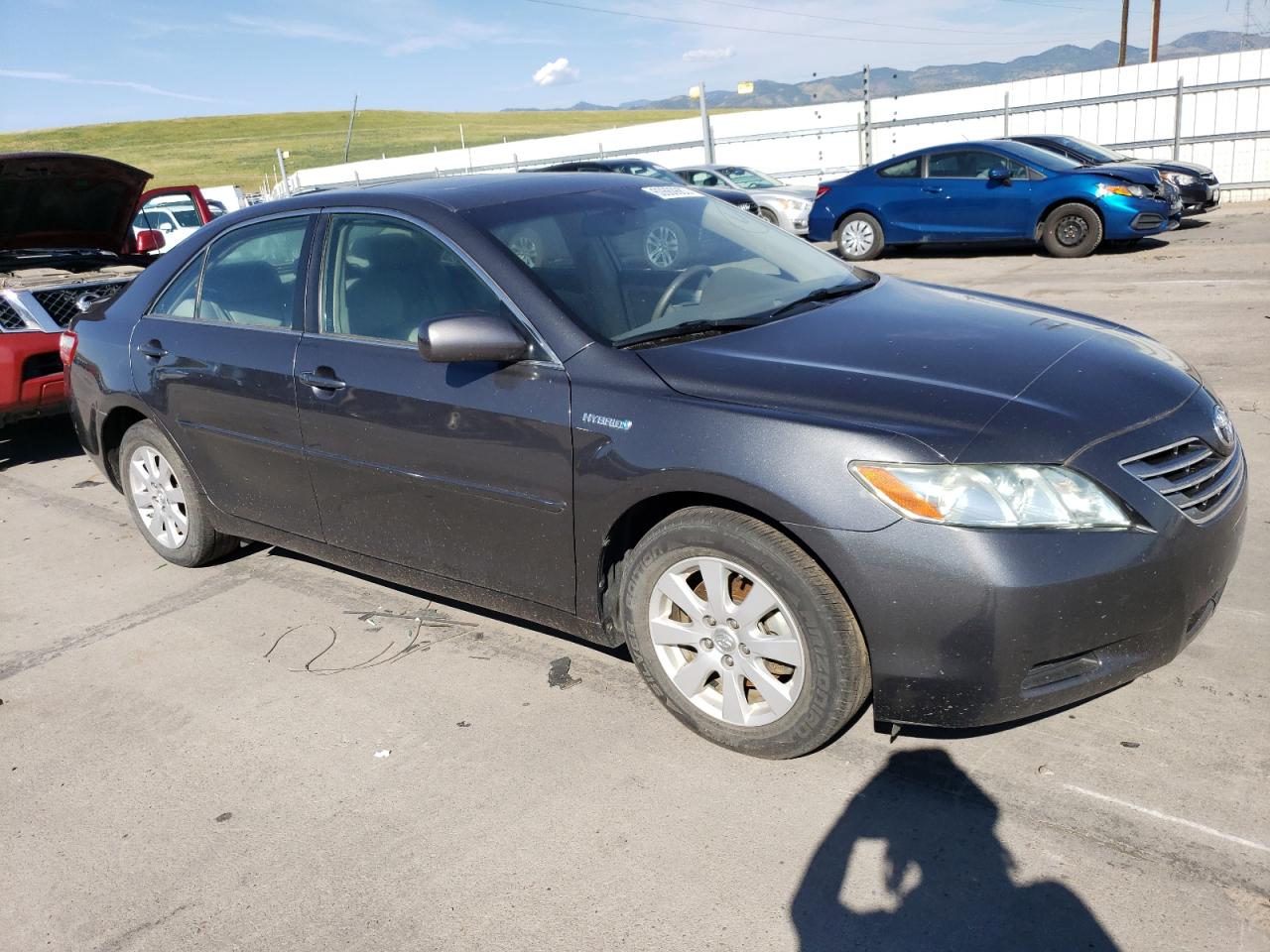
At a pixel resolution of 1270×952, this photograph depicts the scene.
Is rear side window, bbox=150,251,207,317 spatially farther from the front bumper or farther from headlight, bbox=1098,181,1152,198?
headlight, bbox=1098,181,1152,198

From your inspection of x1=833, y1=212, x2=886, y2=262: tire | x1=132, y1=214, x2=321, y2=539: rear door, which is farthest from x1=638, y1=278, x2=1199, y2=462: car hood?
x1=833, y1=212, x2=886, y2=262: tire

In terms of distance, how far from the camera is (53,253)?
8594 millimetres

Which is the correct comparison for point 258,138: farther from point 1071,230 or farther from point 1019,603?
point 1019,603

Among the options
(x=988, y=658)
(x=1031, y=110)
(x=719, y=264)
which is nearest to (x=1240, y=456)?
(x=988, y=658)

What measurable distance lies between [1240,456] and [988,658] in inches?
47.3

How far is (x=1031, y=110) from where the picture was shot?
66.3 feet

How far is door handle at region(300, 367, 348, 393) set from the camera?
3.88 metres

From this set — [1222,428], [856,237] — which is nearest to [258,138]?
[856,237]

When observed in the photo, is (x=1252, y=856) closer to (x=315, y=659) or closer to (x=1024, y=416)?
(x=1024, y=416)

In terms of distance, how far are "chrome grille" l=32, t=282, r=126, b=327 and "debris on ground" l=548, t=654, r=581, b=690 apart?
17.0 feet

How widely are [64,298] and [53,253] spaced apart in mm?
1269

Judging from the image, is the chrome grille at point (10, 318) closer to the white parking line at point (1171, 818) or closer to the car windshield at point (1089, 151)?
the white parking line at point (1171, 818)

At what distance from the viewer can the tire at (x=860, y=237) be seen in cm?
1446

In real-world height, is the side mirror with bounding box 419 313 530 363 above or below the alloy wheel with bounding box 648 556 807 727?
above
